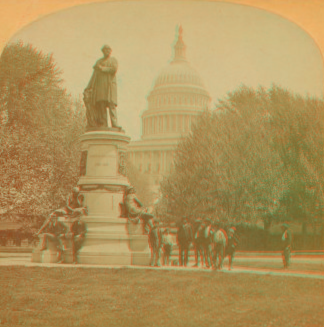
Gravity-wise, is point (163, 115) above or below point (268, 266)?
above

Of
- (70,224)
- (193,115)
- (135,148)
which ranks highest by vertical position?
(193,115)

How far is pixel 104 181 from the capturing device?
1211 centimetres

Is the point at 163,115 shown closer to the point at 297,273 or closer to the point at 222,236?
the point at 222,236

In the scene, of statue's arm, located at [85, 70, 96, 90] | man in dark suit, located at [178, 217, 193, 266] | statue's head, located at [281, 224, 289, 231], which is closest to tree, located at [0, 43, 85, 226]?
statue's arm, located at [85, 70, 96, 90]

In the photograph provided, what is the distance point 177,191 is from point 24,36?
900cm

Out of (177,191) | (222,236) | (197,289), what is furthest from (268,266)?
(177,191)

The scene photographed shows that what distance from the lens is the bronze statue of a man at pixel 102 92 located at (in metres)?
11.7

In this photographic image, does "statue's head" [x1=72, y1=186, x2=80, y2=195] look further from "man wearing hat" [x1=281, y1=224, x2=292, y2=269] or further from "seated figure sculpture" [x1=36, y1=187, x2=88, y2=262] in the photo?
"man wearing hat" [x1=281, y1=224, x2=292, y2=269]

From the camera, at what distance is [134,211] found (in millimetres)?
11969

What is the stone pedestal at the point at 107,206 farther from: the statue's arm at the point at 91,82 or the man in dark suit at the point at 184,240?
the man in dark suit at the point at 184,240

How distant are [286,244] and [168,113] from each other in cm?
983

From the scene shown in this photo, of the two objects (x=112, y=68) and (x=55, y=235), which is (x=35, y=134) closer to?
(x=55, y=235)

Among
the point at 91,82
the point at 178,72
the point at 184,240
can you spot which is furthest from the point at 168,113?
the point at 91,82

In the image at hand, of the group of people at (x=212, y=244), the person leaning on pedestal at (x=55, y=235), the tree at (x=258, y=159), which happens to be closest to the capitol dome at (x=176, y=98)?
the tree at (x=258, y=159)
